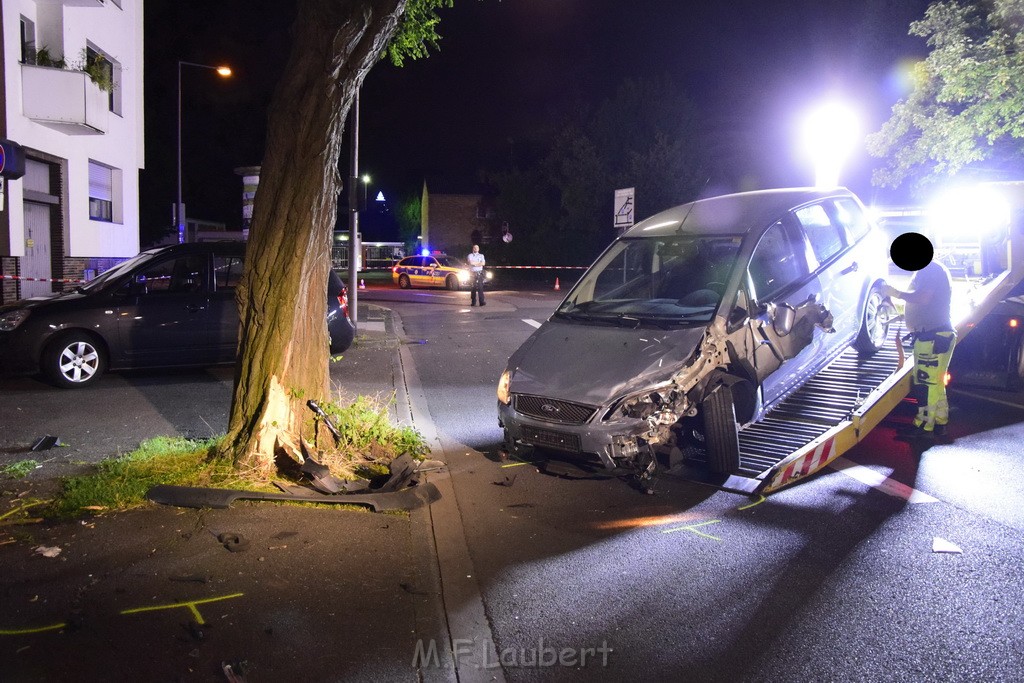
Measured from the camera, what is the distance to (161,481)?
19.9 feet

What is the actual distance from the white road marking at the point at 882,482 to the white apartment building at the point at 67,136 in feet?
55.4

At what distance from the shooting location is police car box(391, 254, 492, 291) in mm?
34213

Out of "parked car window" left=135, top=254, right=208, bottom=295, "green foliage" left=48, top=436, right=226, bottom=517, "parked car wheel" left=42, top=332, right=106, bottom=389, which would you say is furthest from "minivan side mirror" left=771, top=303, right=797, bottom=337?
"parked car wheel" left=42, top=332, right=106, bottom=389

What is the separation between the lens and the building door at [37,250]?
19.6 m

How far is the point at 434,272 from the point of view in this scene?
34.8m

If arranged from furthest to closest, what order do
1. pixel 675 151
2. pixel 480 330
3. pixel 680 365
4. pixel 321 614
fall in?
pixel 675 151 → pixel 480 330 → pixel 680 365 → pixel 321 614

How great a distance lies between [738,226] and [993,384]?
4.66 metres

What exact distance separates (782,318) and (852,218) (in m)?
2.28

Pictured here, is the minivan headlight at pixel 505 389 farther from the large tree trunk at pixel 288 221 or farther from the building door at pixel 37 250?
the building door at pixel 37 250

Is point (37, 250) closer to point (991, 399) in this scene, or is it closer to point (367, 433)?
point (367, 433)

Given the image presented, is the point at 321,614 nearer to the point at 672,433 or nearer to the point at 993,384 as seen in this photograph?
the point at 672,433

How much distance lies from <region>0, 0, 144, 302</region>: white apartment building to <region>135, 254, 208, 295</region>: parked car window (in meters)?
8.70

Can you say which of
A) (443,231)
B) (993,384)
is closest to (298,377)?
(993,384)

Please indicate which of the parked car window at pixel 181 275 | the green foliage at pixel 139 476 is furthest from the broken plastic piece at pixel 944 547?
the parked car window at pixel 181 275
